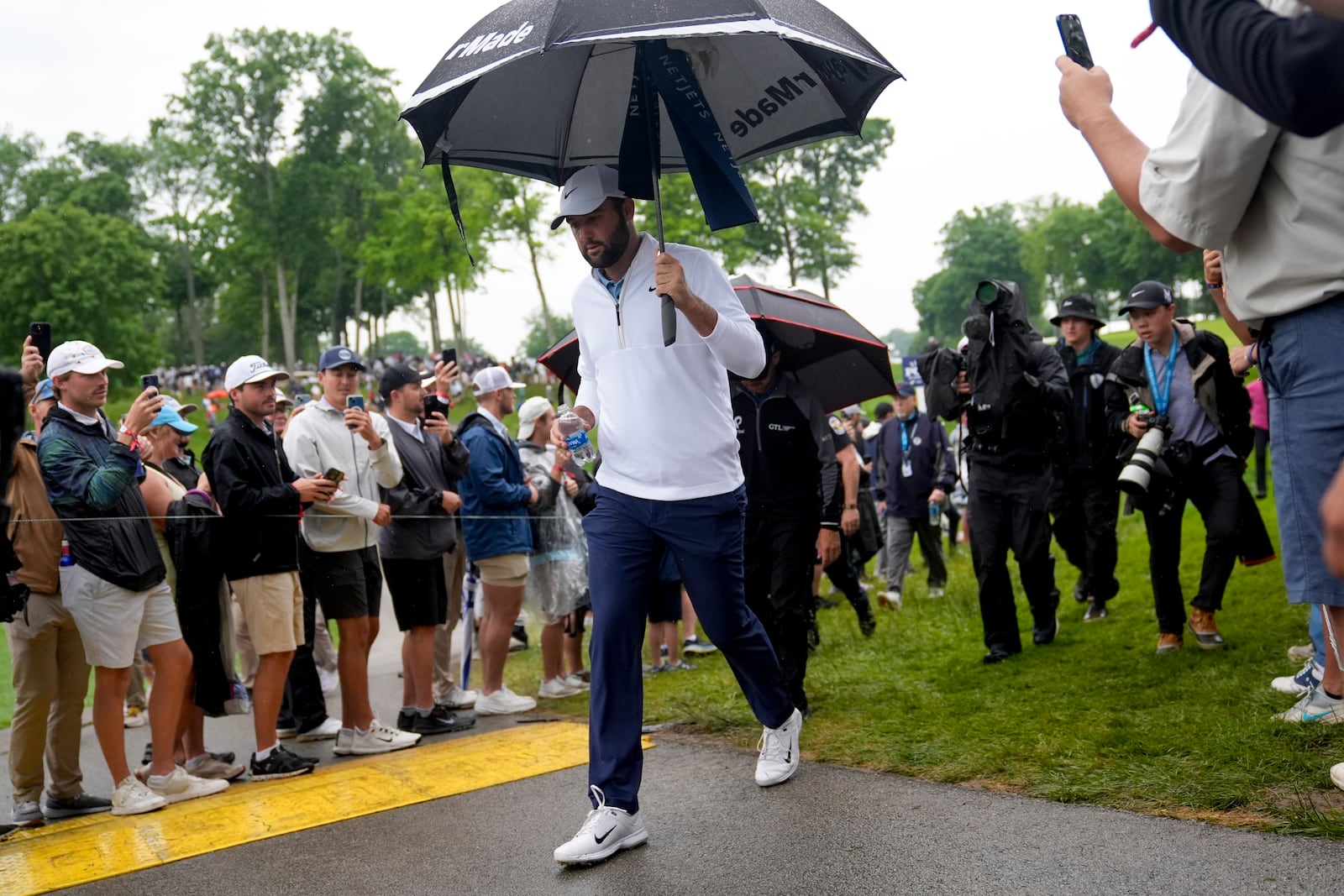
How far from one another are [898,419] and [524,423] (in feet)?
16.5

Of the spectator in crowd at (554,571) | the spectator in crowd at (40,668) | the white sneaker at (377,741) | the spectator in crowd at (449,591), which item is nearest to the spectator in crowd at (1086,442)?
the spectator in crowd at (554,571)

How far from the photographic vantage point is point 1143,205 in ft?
8.98

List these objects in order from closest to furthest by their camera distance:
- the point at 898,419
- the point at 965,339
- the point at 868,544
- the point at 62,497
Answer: the point at 62,497 < the point at 965,339 < the point at 868,544 < the point at 898,419

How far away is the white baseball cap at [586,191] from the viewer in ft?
14.9

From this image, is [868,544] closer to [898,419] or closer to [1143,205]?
[898,419]

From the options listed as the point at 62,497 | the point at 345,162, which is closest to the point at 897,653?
the point at 62,497

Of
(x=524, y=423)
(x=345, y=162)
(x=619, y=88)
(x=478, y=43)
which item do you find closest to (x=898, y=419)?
(x=524, y=423)

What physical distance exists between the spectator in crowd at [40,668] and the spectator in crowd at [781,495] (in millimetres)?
3503

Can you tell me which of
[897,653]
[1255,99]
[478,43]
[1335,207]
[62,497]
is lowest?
[897,653]

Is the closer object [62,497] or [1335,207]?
[1335,207]

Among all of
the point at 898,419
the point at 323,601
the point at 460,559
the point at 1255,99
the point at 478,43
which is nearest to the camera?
the point at 1255,99

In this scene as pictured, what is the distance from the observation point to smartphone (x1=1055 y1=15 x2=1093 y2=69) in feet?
9.80

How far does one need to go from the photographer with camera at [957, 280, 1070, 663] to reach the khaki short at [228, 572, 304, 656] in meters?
4.13

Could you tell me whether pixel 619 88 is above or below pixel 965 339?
above
